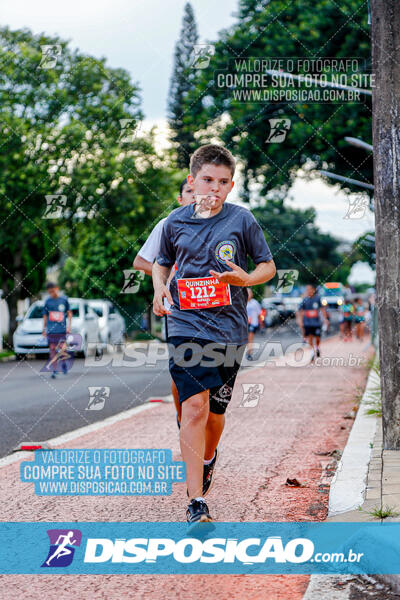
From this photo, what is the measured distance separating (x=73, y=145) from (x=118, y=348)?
874cm

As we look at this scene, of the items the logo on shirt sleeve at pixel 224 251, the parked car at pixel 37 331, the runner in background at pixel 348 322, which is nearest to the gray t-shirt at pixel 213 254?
the logo on shirt sleeve at pixel 224 251

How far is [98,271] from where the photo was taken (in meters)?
48.9

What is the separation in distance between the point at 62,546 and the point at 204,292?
1353mm

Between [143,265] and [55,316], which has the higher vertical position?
[143,265]

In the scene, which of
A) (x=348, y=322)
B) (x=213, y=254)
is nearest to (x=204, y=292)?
(x=213, y=254)

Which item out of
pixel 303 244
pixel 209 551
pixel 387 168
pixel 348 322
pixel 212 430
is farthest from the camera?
pixel 303 244

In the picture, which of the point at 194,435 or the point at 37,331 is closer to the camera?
the point at 194,435

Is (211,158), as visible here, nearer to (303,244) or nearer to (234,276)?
(234,276)

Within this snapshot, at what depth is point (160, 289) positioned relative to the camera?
14.5ft

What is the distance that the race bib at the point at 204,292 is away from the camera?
4375 millimetres

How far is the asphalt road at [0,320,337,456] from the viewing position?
8.59m

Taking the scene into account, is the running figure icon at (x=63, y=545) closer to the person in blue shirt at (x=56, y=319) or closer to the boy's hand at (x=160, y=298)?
the boy's hand at (x=160, y=298)

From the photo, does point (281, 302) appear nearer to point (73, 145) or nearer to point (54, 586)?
point (73, 145)

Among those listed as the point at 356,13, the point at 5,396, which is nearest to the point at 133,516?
the point at 5,396
